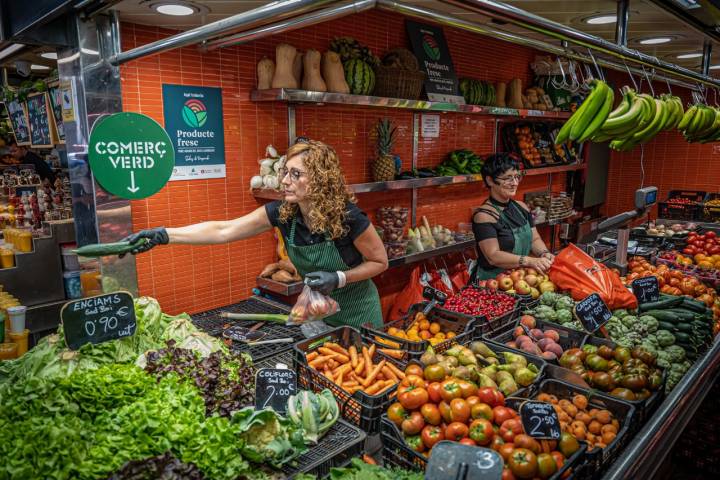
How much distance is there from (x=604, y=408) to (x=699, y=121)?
423cm

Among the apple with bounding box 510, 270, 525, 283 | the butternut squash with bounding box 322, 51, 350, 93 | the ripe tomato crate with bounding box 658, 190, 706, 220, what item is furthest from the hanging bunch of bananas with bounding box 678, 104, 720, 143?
the butternut squash with bounding box 322, 51, 350, 93

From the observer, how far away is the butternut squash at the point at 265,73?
430cm

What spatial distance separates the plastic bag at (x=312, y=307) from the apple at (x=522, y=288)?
1.52 meters

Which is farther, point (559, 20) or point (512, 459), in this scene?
point (559, 20)

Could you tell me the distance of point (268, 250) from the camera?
485 cm

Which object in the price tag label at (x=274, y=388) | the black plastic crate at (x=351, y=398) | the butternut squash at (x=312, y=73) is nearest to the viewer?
the price tag label at (x=274, y=388)

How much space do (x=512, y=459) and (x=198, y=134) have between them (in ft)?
11.2

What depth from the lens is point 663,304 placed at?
3492 millimetres

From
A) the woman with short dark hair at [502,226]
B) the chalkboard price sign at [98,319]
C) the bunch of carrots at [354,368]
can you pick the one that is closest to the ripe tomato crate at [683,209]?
the woman with short dark hair at [502,226]

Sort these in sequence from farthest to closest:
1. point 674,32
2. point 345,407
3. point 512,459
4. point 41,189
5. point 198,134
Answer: point 41,189
point 674,32
point 198,134
point 345,407
point 512,459

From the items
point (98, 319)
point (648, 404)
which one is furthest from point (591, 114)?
point (98, 319)

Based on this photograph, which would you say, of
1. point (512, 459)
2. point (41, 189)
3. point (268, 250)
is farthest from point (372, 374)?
point (41, 189)

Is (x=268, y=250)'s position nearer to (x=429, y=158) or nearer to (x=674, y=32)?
(x=429, y=158)

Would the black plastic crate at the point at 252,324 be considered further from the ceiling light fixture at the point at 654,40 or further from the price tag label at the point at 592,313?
the ceiling light fixture at the point at 654,40
